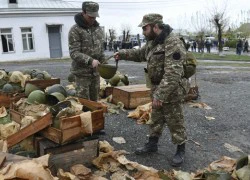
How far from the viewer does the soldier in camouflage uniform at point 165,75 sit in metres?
4.12

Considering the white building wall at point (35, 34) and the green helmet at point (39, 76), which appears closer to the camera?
the green helmet at point (39, 76)

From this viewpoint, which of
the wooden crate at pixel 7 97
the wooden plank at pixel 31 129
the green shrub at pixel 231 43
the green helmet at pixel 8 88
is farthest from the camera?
the green shrub at pixel 231 43

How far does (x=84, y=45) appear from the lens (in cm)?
512

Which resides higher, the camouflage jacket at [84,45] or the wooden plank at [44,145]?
the camouflage jacket at [84,45]

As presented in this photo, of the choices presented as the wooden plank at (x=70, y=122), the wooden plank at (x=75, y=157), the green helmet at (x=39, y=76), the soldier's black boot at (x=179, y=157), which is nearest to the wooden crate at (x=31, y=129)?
the wooden plank at (x=70, y=122)

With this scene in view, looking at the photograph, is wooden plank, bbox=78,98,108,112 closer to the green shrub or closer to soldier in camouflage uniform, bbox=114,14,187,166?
soldier in camouflage uniform, bbox=114,14,187,166

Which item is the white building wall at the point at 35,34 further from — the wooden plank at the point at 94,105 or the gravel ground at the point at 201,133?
the wooden plank at the point at 94,105

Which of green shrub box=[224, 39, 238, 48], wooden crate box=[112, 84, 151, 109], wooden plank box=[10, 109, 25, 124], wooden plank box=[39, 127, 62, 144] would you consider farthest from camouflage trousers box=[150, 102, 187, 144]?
green shrub box=[224, 39, 238, 48]

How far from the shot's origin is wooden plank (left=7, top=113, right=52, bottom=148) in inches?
156

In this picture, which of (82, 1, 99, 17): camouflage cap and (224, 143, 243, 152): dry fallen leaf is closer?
(82, 1, 99, 17): camouflage cap

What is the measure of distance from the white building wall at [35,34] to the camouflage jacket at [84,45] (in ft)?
83.1

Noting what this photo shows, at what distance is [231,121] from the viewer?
6746 millimetres

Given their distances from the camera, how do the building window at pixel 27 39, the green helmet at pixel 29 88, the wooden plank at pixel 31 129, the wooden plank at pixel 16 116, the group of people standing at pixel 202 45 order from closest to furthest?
the wooden plank at pixel 31 129
the wooden plank at pixel 16 116
the green helmet at pixel 29 88
the building window at pixel 27 39
the group of people standing at pixel 202 45

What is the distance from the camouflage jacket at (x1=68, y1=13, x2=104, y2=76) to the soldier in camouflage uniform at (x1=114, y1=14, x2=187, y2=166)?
0.88 m
